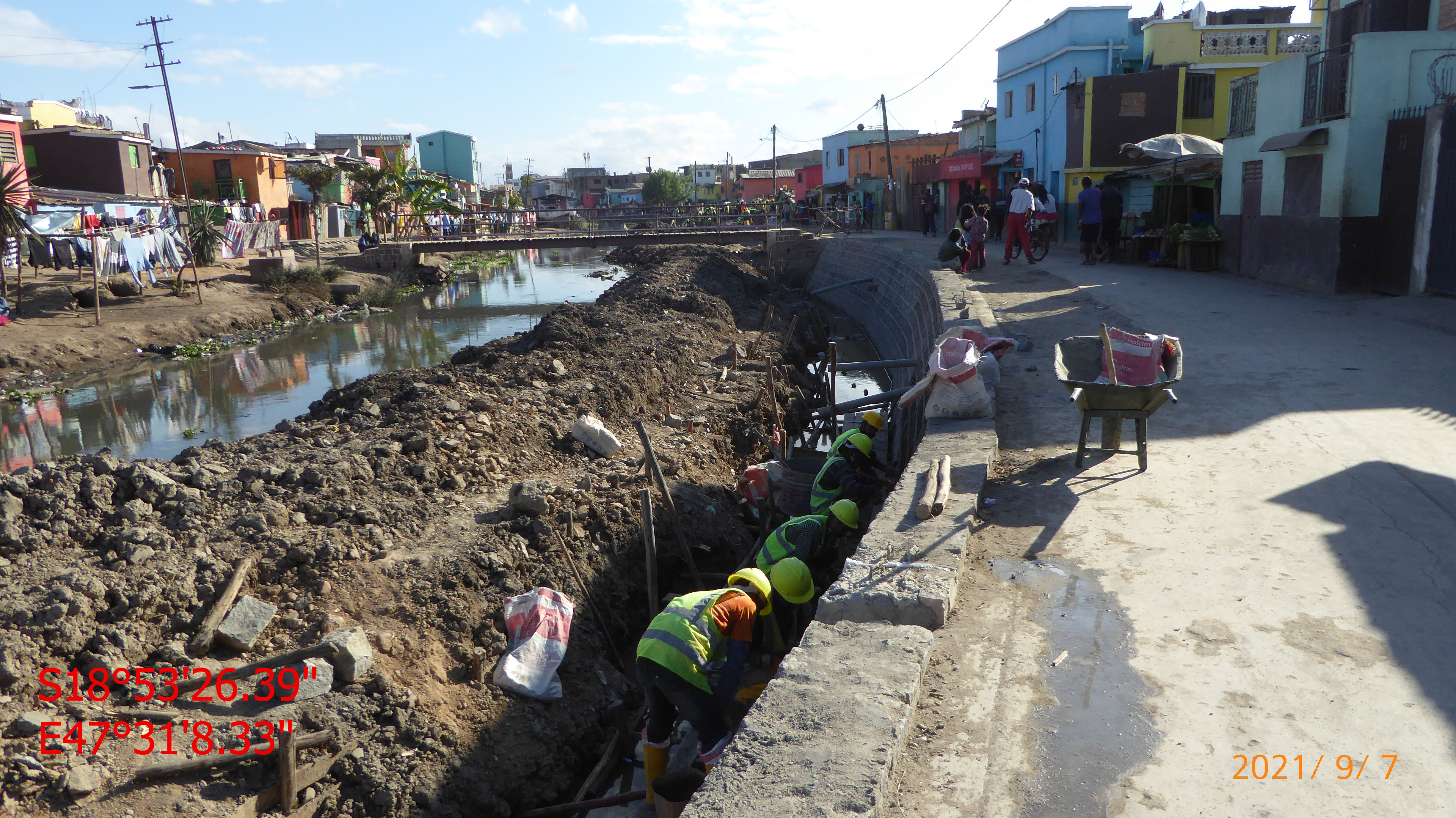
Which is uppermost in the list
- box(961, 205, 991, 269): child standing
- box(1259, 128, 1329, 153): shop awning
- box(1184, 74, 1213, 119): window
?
box(1184, 74, 1213, 119): window

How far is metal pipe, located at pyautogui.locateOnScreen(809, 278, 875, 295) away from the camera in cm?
2227

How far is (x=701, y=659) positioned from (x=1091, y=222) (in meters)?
15.3

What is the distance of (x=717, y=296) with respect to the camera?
21.3 metres

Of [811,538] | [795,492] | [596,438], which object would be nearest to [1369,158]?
[795,492]

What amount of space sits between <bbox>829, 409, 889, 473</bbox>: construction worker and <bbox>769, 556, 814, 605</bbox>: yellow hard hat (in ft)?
8.15

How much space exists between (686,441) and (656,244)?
94.0 ft

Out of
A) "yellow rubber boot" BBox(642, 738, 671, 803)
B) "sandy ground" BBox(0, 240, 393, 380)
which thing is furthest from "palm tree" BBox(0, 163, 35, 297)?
"yellow rubber boot" BBox(642, 738, 671, 803)

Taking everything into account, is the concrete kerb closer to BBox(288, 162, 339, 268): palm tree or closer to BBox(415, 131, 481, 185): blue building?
BBox(288, 162, 339, 268): palm tree

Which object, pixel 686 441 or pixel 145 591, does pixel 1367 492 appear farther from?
pixel 145 591

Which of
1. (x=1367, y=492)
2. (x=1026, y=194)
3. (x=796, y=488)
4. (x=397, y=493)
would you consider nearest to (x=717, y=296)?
(x=1026, y=194)

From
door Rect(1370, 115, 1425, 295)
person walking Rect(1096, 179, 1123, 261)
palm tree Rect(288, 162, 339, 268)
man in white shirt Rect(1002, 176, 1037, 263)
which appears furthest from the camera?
palm tree Rect(288, 162, 339, 268)

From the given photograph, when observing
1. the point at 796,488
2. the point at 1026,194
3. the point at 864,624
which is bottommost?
the point at 796,488

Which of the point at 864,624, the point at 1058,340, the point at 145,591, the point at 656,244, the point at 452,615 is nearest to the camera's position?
the point at 864,624

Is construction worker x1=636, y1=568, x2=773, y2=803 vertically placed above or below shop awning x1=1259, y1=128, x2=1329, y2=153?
below
